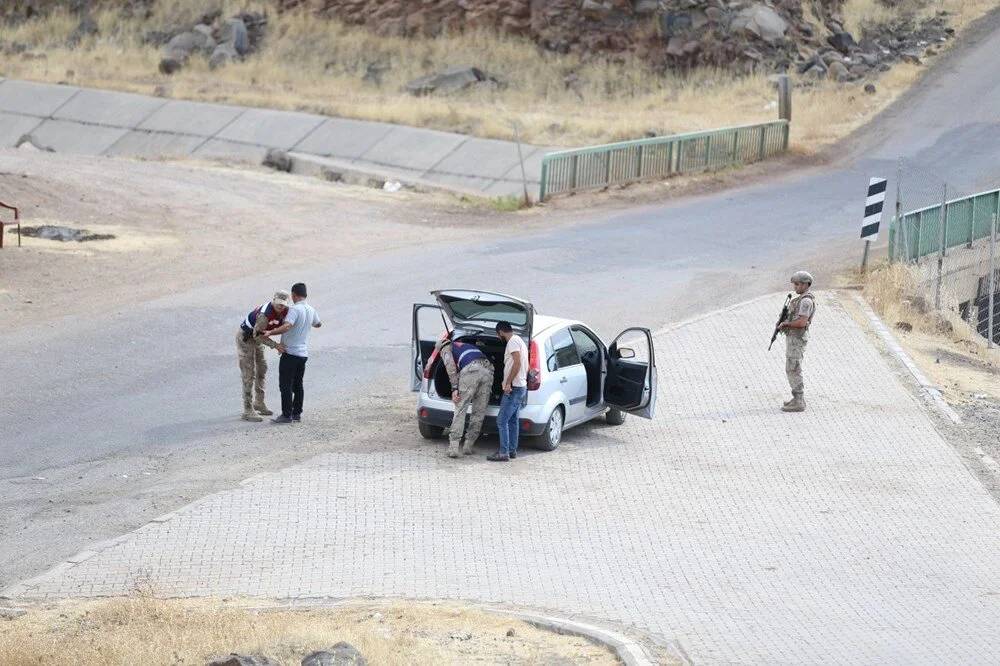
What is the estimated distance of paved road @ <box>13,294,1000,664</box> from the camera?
36.4 ft

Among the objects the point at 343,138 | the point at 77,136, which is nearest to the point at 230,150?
the point at 343,138

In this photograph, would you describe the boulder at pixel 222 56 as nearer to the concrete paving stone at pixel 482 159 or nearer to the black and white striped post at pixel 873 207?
the concrete paving stone at pixel 482 159

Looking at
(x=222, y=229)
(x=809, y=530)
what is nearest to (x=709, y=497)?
(x=809, y=530)

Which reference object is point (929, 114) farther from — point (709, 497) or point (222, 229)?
point (709, 497)

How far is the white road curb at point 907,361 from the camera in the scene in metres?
18.5

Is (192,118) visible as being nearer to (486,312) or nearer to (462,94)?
(462,94)

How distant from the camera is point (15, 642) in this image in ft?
32.1

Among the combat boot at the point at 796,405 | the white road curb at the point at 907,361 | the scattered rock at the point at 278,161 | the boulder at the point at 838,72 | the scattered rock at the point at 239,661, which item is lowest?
the scattered rock at the point at 278,161

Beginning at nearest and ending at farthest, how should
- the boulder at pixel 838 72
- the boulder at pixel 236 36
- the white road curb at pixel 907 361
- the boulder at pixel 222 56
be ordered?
the white road curb at pixel 907 361, the boulder at pixel 838 72, the boulder at pixel 222 56, the boulder at pixel 236 36

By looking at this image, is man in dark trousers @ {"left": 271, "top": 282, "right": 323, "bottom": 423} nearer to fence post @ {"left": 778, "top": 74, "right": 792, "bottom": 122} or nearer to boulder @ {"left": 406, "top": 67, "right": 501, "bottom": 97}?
fence post @ {"left": 778, "top": 74, "right": 792, "bottom": 122}

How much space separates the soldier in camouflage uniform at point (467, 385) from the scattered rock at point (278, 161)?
23.5 metres

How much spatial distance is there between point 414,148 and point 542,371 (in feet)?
80.8

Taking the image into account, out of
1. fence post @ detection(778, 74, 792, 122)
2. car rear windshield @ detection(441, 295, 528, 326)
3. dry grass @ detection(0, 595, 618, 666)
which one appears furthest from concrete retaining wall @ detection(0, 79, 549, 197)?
dry grass @ detection(0, 595, 618, 666)

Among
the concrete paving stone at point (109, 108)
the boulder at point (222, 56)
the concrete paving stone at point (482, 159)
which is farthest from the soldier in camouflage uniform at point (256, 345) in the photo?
the boulder at point (222, 56)
